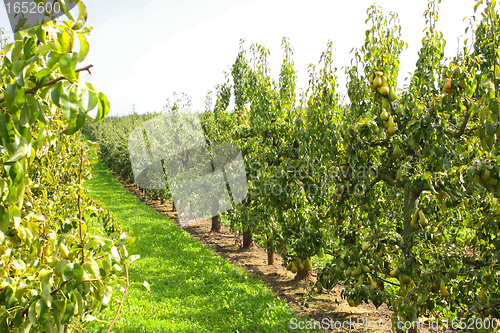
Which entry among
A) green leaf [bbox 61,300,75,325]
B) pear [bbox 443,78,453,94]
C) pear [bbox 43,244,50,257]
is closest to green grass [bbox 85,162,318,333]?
pear [bbox 43,244,50,257]

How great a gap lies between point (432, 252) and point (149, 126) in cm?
1380

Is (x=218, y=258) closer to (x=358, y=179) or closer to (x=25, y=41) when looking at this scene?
(x=358, y=179)

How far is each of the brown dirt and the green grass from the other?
32cm

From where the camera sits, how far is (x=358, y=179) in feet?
10.6

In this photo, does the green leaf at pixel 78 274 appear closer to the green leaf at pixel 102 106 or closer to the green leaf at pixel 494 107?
the green leaf at pixel 102 106

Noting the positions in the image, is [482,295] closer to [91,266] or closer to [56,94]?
[91,266]

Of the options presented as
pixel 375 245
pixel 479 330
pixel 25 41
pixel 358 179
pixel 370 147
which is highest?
pixel 25 41

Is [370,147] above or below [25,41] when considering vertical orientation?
below

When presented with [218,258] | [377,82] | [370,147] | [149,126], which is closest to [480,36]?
[377,82]

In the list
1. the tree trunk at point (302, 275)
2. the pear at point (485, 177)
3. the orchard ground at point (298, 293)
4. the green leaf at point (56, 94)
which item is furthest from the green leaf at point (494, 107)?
the tree trunk at point (302, 275)

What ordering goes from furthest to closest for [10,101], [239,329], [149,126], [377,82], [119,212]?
[149,126]
[119,212]
[239,329]
[377,82]
[10,101]

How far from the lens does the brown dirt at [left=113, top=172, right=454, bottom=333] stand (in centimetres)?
498

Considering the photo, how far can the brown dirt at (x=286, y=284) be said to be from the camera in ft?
16.3

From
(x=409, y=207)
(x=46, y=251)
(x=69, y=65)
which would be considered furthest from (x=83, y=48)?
(x=409, y=207)
